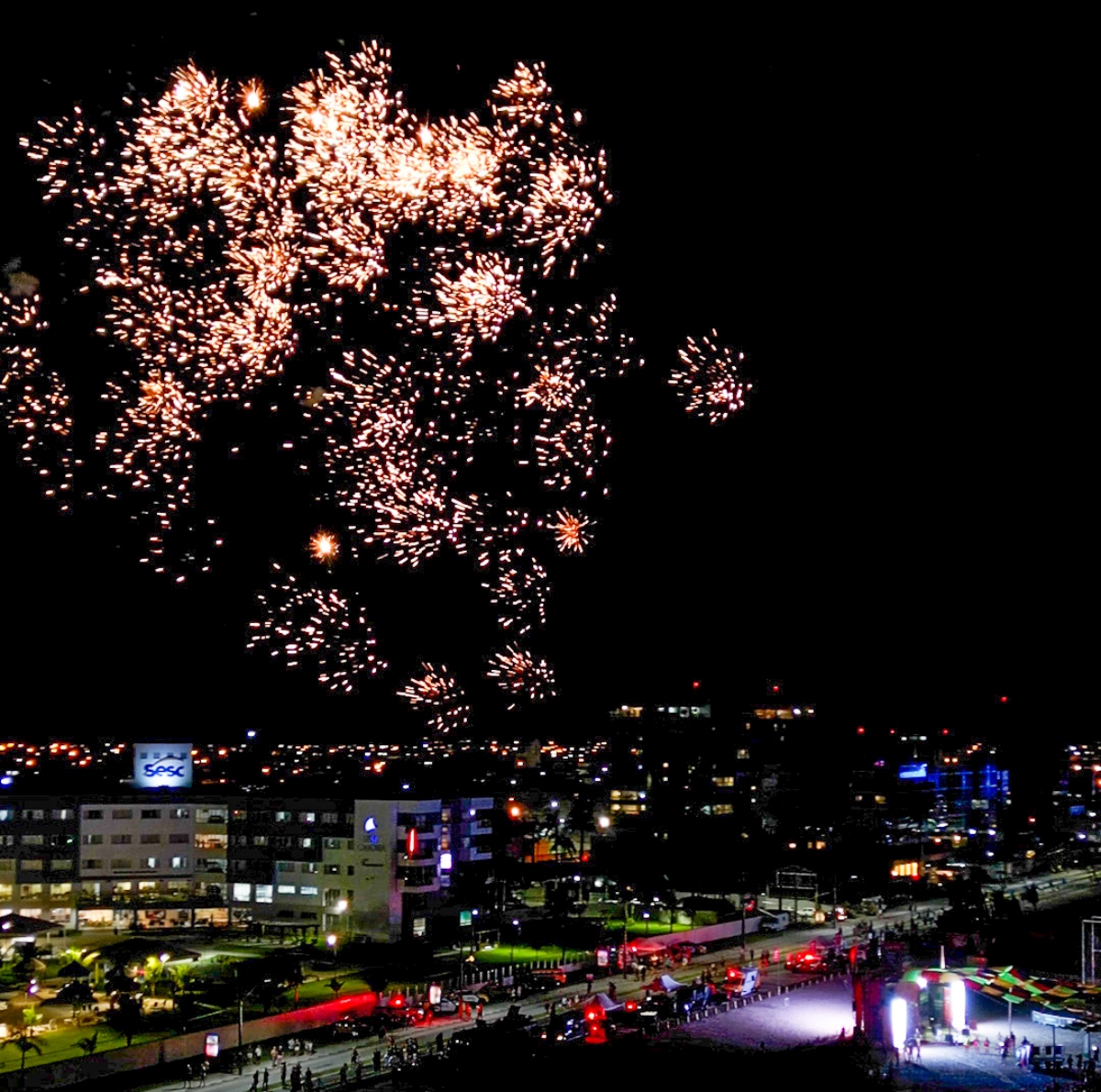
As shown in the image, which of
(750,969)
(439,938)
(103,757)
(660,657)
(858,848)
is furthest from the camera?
(660,657)

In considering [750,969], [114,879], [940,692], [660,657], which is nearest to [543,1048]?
[750,969]

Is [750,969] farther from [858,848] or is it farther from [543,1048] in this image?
[858,848]

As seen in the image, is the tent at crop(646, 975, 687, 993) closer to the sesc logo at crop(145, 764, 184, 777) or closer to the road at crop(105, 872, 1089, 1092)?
the road at crop(105, 872, 1089, 1092)

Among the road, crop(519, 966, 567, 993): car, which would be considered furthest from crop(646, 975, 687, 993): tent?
crop(519, 966, 567, 993): car

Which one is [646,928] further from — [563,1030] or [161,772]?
[161,772]

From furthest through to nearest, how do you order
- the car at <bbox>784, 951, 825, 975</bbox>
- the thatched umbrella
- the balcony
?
the balcony < the car at <bbox>784, 951, 825, 975</bbox> < the thatched umbrella

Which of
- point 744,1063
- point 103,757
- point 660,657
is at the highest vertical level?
point 660,657

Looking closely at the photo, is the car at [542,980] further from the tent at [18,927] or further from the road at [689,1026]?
the tent at [18,927]
